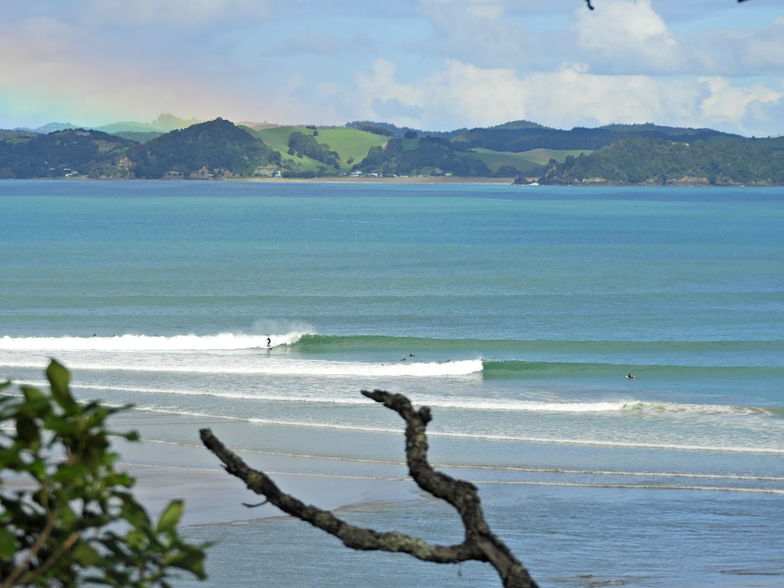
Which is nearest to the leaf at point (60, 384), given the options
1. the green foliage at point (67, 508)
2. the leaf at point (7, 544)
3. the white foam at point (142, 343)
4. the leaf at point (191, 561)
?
the green foliage at point (67, 508)

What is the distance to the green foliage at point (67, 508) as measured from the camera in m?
2.27

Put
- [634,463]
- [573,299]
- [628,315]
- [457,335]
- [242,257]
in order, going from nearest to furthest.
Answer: [634,463] < [457,335] < [628,315] < [573,299] < [242,257]

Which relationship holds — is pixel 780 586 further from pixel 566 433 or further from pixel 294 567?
pixel 566 433

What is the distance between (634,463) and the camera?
70.4 ft

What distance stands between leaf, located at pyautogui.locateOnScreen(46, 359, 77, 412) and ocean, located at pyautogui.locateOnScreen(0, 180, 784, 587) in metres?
10.7

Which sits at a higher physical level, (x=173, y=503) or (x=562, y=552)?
(x=173, y=503)

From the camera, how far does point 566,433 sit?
24453 millimetres

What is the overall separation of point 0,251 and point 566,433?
60727mm

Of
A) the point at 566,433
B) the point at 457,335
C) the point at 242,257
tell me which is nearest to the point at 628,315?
the point at 457,335

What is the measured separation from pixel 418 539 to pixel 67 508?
3.72 feet

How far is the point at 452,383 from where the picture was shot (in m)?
32.1

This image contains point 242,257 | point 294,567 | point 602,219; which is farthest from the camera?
point 602,219

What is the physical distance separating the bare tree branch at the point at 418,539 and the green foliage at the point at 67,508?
0.71 metres

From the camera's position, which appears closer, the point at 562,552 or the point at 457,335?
the point at 562,552
